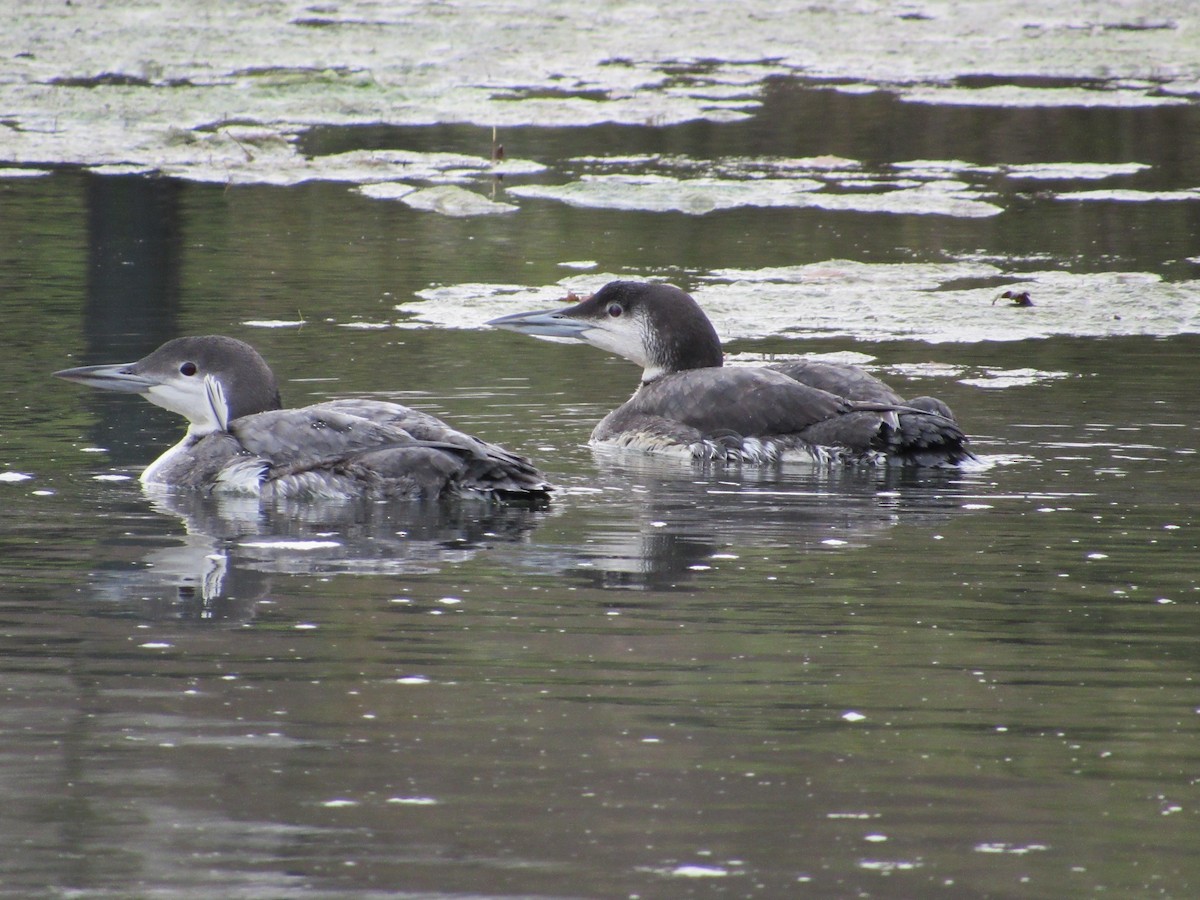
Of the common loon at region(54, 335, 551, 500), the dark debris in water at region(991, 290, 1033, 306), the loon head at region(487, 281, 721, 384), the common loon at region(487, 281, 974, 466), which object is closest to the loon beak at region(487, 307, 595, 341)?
the loon head at region(487, 281, 721, 384)

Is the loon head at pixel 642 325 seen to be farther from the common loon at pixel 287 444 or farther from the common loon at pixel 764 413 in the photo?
the common loon at pixel 287 444

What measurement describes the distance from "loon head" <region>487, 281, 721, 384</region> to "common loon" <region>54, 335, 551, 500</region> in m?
1.73

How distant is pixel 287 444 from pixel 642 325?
8.12 feet

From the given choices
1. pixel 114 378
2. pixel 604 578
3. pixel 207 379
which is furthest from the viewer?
pixel 114 378

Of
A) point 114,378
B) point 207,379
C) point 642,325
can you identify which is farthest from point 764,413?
point 114,378

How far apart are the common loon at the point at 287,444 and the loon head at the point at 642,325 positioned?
1.73 meters

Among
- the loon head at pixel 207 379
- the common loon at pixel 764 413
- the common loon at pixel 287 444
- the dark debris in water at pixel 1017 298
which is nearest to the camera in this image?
the common loon at pixel 287 444

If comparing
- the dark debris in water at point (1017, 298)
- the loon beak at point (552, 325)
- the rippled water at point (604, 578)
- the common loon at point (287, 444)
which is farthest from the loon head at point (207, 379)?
the dark debris in water at point (1017, 298)

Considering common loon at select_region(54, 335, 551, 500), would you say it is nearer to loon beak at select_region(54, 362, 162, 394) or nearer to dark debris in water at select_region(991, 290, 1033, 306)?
loon beak at select_region(54, 362, 162, 394)

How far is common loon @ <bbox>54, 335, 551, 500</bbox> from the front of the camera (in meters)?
8.17

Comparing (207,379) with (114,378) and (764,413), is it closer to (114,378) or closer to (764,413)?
(114,378)

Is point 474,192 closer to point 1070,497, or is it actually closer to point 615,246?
point 615,246

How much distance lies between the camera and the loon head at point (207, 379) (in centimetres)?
873

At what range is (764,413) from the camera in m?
9.18
